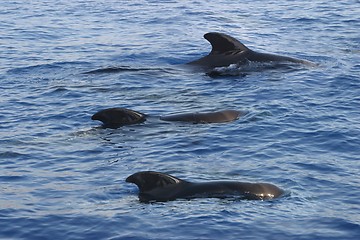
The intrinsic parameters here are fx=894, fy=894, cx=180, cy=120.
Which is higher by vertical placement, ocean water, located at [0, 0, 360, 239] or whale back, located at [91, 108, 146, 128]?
whale back, located at [91, 108, 146, 128]

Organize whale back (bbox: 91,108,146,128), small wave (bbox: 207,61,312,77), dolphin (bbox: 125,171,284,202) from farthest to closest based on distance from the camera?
small wave (bbox: 207,61,312,77) < whale back (bbox: 91,108,146,128) < dolphin (bbox: 125,171,284,202)

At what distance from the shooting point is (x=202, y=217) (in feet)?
40.3

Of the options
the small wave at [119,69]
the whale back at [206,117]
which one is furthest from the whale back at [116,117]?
the small wave at [119,69]

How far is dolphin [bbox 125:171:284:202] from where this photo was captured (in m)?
12.9

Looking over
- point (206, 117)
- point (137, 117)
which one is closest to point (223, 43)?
point (206, 117)

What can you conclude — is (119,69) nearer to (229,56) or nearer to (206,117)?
(229,56)

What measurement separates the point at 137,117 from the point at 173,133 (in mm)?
1024

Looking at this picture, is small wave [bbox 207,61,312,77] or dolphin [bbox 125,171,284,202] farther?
small wave [bbox 207,61,312,77]

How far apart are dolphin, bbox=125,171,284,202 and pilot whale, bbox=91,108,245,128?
12.8 ft

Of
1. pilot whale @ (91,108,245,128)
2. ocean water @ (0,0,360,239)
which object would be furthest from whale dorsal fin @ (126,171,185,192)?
pilot whale @ (91,108,245,128)

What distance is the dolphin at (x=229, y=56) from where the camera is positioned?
2183 centimetres

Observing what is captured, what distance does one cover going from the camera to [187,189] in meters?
13.0

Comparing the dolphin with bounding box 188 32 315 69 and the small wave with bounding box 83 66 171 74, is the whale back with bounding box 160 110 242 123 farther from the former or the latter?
the small wave with bounding box 83 66 171 74

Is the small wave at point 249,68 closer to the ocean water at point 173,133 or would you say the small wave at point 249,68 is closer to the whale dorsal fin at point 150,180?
the ocean water at point 173,133
